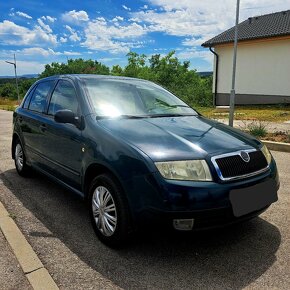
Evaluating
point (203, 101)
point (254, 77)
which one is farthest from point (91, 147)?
point (203, 101)

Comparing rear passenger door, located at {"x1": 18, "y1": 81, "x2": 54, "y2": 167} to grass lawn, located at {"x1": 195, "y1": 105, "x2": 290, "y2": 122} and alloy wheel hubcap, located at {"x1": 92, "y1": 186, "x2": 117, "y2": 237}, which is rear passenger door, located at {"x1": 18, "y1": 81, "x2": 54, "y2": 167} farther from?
grass lawn, located at {"x1": 195, "y1": 105, "x2": 290, "y2": 122}

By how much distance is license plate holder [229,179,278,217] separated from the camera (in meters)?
2.93

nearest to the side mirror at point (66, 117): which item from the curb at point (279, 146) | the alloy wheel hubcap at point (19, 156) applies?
the alloy wheel hubcap at point (19, 156)

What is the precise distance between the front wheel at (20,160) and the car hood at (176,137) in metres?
2.55

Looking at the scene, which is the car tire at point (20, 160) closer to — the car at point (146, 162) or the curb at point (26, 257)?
the car at point (146, 162)

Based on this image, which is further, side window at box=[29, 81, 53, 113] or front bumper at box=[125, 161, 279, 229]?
side window at box=[29, 81, 53, 113]

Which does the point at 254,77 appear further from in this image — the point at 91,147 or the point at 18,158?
the point at 91,147

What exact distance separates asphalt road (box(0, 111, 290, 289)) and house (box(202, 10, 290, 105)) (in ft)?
53.2

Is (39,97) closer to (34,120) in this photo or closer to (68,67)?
(34,120)

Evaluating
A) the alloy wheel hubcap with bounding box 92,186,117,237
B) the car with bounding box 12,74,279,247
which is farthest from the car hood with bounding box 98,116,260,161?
the alloy wheel hubcap with bounding box 92,186,117,237

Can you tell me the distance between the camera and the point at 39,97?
5.22 m

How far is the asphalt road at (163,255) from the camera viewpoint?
279cm

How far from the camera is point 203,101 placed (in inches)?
959

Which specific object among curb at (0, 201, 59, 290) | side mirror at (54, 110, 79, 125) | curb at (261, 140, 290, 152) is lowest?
curb at (0, 201, 59, 290)
